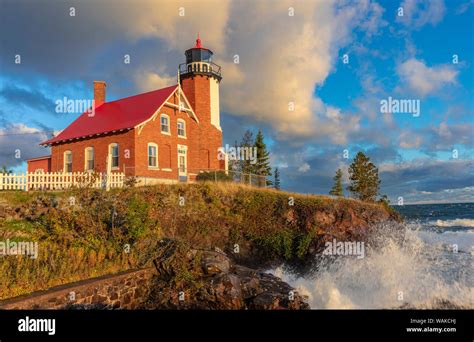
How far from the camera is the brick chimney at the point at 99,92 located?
28.8 m

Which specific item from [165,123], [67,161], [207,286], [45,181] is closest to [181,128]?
[165,123]

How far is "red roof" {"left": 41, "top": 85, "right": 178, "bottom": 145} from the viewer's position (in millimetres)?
23406

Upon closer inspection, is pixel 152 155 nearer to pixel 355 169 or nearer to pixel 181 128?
pixel 181 128

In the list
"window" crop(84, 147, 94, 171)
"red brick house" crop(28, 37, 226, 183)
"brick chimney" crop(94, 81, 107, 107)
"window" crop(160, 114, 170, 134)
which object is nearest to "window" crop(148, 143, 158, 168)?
"red brick house" crop(28, 37, 226, 183)

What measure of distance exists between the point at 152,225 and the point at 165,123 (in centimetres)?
1452

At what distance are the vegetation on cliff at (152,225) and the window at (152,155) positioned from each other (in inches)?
299

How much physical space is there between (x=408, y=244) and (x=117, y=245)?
14.7 m

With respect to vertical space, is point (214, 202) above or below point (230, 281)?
above

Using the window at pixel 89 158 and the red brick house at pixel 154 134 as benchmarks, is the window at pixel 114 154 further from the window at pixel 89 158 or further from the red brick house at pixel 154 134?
the window at pixel 89 158

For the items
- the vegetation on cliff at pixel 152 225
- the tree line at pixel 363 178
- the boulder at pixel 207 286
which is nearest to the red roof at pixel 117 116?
the vegetation on cliff at pixel 152 225
